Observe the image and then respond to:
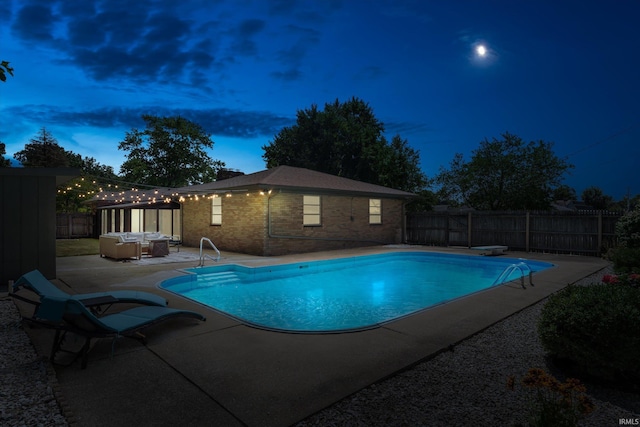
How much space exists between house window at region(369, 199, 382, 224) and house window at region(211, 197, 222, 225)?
23.5 ft

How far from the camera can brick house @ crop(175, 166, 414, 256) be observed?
14008mm

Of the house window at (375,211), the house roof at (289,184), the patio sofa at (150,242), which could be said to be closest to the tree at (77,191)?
the patio sofa at (150,242)

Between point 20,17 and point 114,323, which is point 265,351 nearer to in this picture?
point 114,323

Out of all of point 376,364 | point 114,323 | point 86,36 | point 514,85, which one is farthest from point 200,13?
point 514,85

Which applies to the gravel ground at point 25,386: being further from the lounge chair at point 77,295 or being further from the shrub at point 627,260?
the shrub at point 627,260

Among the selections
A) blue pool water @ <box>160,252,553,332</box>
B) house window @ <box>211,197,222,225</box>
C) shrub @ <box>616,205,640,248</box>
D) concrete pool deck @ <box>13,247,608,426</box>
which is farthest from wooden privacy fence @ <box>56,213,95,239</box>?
shrub @ <box>616,205,640,248</box>

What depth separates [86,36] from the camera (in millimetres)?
15805

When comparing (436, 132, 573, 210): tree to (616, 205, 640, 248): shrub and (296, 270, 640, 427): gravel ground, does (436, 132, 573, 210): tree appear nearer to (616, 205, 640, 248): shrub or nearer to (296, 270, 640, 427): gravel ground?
(616, 205, 640, 248): shrub

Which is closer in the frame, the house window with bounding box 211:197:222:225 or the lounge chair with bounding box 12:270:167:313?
the lounge chair with bounding box 12:270:167:313

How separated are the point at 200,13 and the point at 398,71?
26218 mm

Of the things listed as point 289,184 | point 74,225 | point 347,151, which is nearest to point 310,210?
point 289,184

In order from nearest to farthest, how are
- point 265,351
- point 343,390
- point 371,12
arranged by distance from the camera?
1. point 343,390
2. point 265,351
3. point 371,12

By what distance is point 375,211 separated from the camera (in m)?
18.3

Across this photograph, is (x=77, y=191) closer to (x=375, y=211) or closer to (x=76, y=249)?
(x=76, y=249)
